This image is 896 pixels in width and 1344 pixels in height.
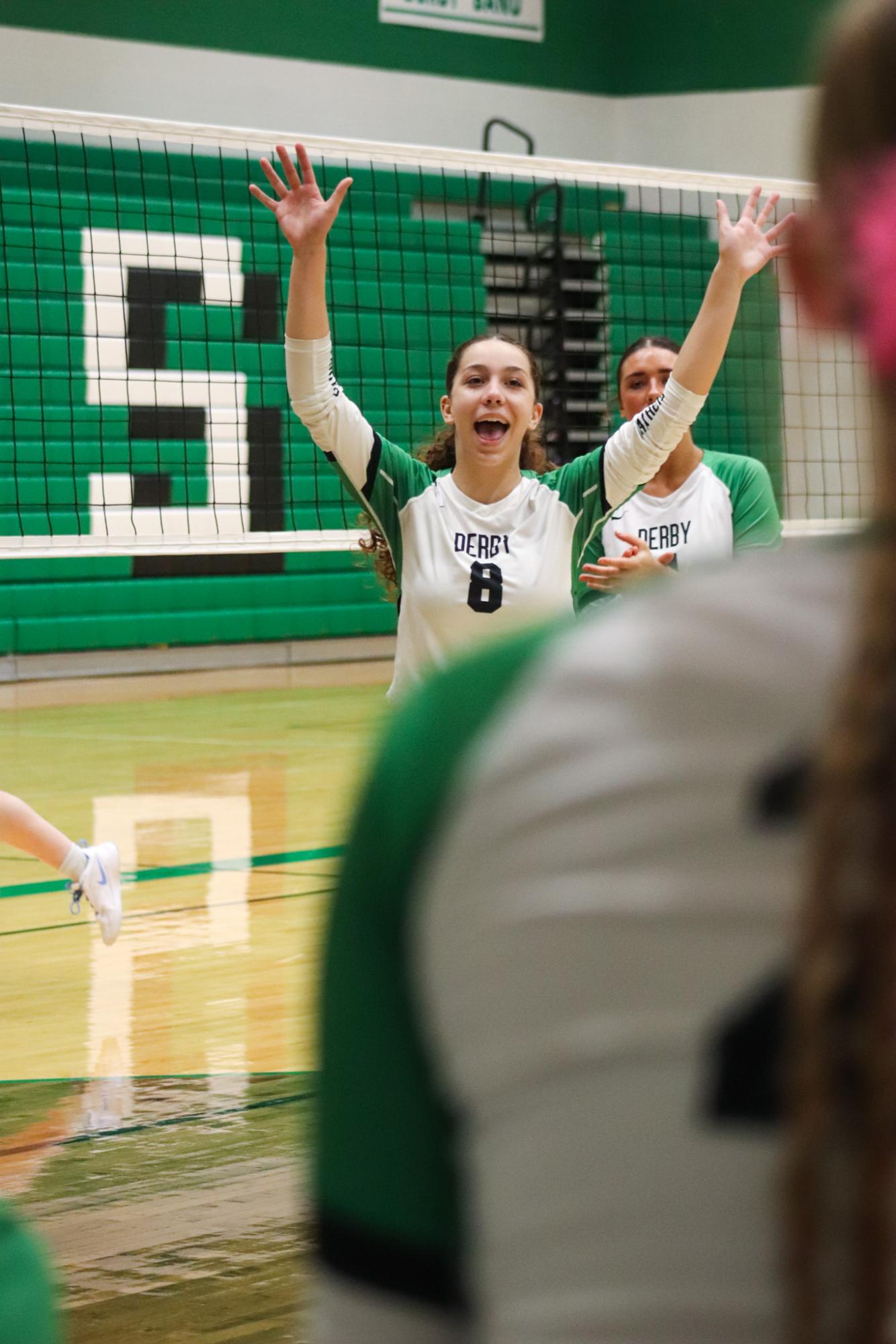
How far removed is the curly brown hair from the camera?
4.47 metres

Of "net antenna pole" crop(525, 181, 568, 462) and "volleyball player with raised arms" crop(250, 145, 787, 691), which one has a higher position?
"net antenna pole" crop(525, 181, 568, 462)

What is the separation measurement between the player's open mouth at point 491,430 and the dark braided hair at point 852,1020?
11.9 feet

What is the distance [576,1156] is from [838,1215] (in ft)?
0.30

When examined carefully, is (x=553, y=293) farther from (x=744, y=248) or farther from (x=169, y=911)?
(x=744, y=248)

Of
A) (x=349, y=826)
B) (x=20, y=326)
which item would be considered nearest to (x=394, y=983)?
(x=349, y=826)

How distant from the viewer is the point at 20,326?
11.4 meters

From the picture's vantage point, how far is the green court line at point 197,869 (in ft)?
19.3

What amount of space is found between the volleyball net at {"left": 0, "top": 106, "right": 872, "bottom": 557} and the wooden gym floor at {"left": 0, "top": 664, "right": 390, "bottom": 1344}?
2546 mm

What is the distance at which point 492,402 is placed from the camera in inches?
169

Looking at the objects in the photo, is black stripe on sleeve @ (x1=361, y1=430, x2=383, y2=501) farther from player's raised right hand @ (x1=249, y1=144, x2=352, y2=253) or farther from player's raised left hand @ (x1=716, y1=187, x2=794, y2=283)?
player's raised left hand @ (x1=716, y1=187, x2=794, y2=283)

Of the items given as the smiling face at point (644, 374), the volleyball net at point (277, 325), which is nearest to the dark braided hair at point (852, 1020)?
the smiling face at point (644, 374)

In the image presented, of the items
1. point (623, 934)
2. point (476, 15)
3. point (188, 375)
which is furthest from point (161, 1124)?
point (476, 15)

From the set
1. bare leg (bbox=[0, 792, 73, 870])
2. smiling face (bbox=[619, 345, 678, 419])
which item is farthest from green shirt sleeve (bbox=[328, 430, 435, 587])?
bare leg (bbox=[0, 792, 73, 870])

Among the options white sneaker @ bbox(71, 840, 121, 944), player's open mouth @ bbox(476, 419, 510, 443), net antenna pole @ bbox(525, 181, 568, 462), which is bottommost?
white sneaker @ bbox(71, 840, 121, 944)
